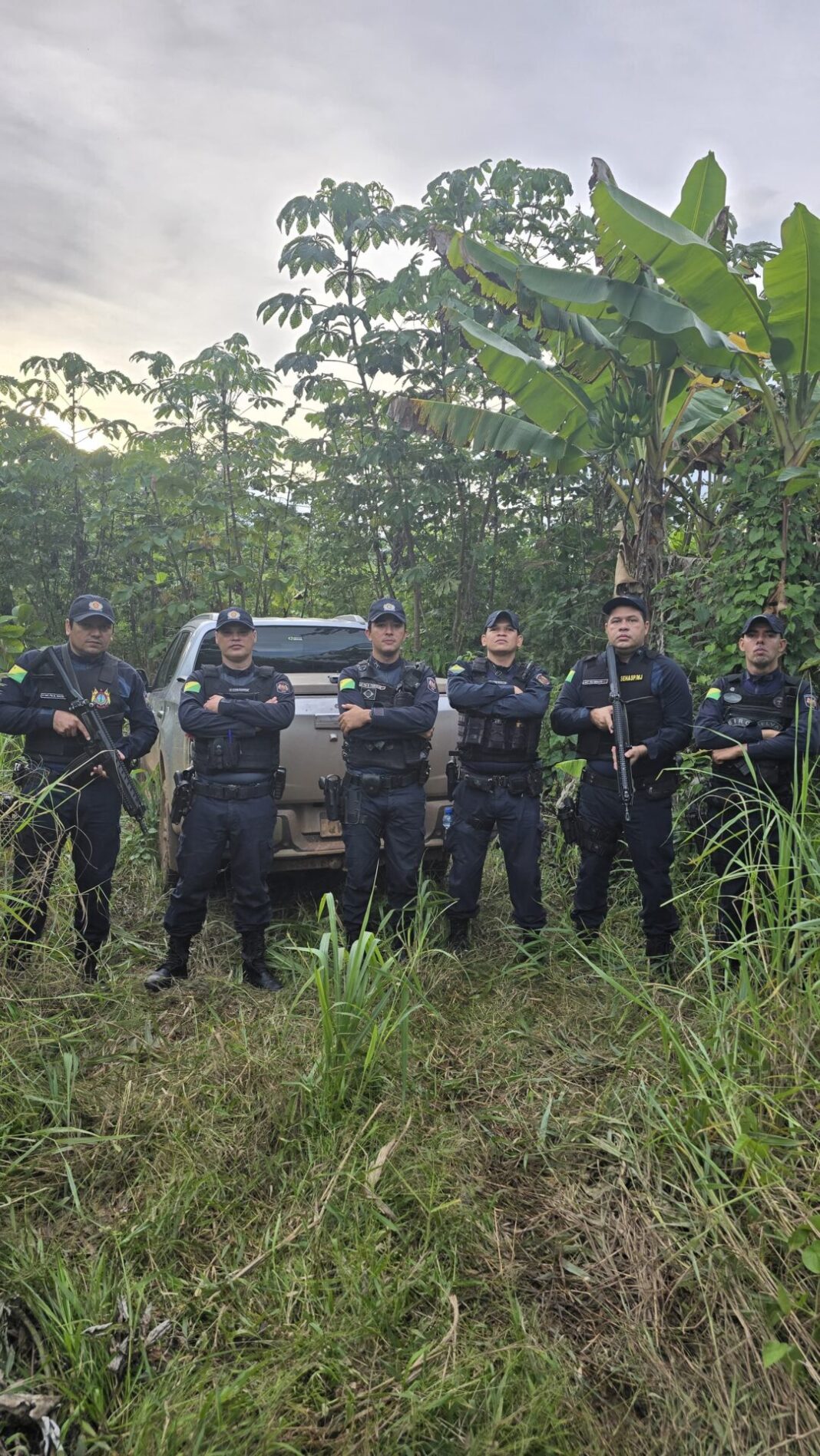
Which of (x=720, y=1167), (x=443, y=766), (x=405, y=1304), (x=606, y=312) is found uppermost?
(x=606, y=312)

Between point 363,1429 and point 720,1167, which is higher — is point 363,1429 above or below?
below

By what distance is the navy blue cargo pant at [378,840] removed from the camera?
3.87 m

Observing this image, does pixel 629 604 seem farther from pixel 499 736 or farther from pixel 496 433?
pixel 496 433

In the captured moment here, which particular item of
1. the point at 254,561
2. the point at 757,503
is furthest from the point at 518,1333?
the point at 254,561

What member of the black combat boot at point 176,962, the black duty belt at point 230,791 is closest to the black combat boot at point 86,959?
the black combat boot at point 176,962

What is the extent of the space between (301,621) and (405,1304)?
397 centimetres

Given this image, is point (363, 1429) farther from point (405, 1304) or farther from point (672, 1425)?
point (672, 1425)

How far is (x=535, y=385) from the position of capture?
513 cm

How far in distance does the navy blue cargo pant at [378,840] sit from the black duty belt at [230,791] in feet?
1.39

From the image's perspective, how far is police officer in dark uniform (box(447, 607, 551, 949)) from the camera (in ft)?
12.7

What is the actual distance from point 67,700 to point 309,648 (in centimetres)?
175

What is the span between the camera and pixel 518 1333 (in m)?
1.85

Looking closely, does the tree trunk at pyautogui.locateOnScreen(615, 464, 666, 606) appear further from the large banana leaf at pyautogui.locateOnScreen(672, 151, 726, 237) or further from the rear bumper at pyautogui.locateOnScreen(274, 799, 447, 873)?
the rear bumper at pyautogui.locateOnScreen(274, 799, 447, 873)

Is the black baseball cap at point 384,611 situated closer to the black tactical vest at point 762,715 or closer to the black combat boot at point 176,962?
the black tactical vest at point 762,715
